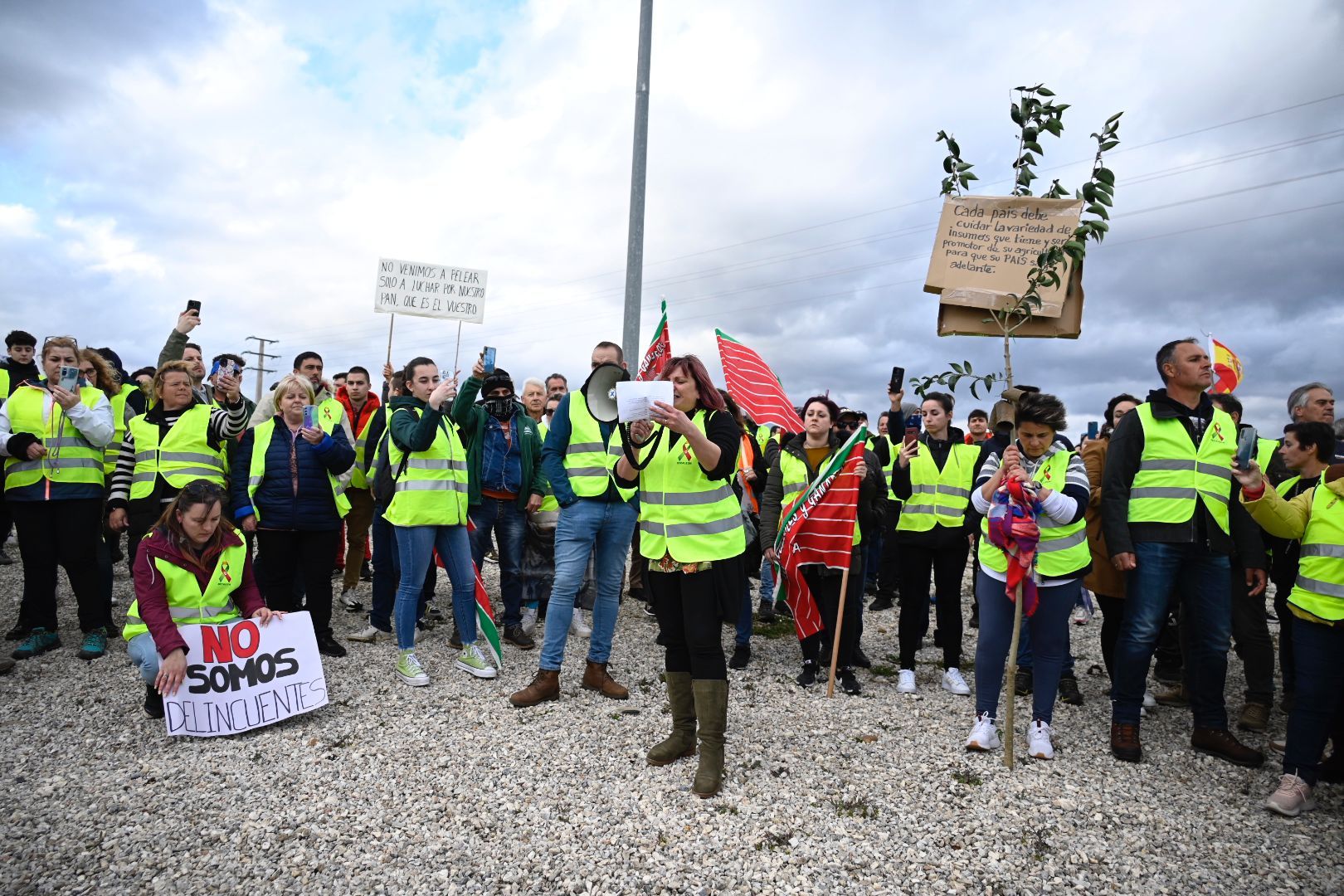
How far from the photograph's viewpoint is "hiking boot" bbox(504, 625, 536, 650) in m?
6.37

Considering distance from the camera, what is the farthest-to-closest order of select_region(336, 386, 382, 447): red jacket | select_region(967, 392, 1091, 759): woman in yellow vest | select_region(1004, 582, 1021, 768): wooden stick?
select_region(336, 386, 382, 447): red jacket
select_region(967, 392, 1091, 759): woman in yellow vest
select_region(1004, 582, 1021, 768): wooden stick

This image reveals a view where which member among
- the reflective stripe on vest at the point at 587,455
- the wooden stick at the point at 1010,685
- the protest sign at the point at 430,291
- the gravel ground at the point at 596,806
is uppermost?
the protest sign at the point at 430,291

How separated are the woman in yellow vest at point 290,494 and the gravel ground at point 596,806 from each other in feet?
3.50

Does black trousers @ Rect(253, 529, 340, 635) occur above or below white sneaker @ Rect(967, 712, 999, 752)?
above

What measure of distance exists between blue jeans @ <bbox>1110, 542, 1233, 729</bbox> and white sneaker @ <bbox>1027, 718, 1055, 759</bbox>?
19.3 inches

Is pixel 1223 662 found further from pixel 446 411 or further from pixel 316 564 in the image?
pixel 316 564

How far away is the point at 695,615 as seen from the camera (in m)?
3.84

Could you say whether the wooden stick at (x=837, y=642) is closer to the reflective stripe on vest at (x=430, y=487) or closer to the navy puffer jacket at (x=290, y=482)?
the reflective stripe on vest at (x=430, y=487)

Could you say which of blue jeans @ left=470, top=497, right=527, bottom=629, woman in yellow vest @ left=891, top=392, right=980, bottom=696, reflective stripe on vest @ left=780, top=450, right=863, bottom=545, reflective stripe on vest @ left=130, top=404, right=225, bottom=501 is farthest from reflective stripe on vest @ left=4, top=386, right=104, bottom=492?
woman in yellow vest @ left=891, top=392, right=980, bottom=696

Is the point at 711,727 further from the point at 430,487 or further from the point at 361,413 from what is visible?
the point at 361,413

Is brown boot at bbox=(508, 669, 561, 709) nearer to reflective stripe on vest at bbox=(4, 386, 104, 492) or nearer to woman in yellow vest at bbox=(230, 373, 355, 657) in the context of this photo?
woman in yellow vest at bbox=(230, 373, 355, 657)

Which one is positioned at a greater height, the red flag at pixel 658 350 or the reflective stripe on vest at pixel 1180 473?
the red flag at pixel 658 350

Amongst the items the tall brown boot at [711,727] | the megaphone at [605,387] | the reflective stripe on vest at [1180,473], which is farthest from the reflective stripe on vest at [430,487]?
the reflective stripe on vest at [1180,473]

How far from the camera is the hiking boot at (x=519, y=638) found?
20.9ft
